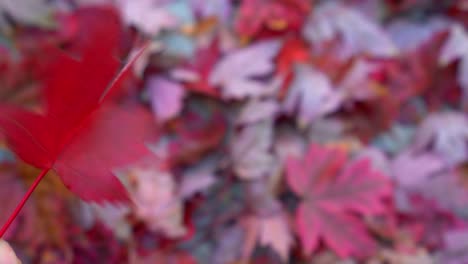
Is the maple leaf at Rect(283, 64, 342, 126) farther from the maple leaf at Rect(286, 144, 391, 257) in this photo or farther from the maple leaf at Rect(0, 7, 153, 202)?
the maple leaf at Rect(0, 7, 153, 202)

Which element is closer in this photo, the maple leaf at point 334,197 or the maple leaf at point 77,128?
the maple leaf at point 77,128

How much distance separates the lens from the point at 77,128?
0.90 feet

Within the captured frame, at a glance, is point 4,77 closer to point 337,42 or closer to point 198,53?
point 198,53

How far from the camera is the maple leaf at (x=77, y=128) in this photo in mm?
266

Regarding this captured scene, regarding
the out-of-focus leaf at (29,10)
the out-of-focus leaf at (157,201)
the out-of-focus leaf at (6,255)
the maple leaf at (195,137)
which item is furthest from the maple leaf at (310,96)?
the out-of-focus leaf at (6,255)

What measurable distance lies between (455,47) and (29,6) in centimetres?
63

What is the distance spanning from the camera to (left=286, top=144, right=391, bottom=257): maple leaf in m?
0.65

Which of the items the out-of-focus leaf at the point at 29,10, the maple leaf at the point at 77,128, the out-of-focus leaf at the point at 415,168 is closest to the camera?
the maple leaf at the point at 77,128

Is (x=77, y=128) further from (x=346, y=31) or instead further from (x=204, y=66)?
(x=346, y=31)

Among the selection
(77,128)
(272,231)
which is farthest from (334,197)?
(77,128)

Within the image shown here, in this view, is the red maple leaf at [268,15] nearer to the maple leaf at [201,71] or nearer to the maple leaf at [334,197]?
the maple leaf at [201,71]

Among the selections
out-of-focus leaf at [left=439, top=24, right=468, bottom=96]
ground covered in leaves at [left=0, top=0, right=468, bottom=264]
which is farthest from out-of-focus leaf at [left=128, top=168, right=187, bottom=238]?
out-of-focus leaf at [left=439, top=24, right=468, bottom=96]

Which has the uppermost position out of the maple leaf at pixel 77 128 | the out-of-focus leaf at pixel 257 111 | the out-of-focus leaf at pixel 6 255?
the maple leaf at pixel 77 128

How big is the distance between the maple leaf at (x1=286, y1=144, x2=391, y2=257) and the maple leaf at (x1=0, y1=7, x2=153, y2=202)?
1.35ft
